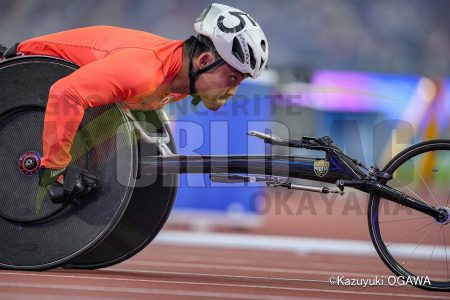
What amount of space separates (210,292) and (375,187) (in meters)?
1.42

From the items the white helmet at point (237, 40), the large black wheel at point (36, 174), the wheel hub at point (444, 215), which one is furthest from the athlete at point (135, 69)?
the wheel hub at point (444, 215)

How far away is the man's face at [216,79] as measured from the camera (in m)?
6.70

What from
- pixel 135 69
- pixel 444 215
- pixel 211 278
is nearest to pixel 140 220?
pixel 211 278

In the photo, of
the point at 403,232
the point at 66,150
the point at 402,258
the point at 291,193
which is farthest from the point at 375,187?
the point at 291,193

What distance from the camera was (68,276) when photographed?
6.51 m

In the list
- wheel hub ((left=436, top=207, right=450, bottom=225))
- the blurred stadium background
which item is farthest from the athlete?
the blurred stadium background

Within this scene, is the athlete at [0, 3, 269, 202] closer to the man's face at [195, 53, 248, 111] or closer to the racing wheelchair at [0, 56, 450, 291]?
the man's face at [195, 53, 248, 111]

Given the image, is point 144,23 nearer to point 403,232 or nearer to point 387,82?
point 387,82

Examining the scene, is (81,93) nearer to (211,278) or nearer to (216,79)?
(216,79)

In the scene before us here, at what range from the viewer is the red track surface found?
222 inches

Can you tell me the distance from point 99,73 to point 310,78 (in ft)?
43.4

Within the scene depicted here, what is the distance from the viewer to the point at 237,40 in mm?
6527

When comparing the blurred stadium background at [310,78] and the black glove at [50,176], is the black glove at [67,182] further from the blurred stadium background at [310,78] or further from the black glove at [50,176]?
the blurred stadium background at [310,78]

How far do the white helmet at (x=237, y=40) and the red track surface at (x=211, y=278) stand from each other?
1544 mm
